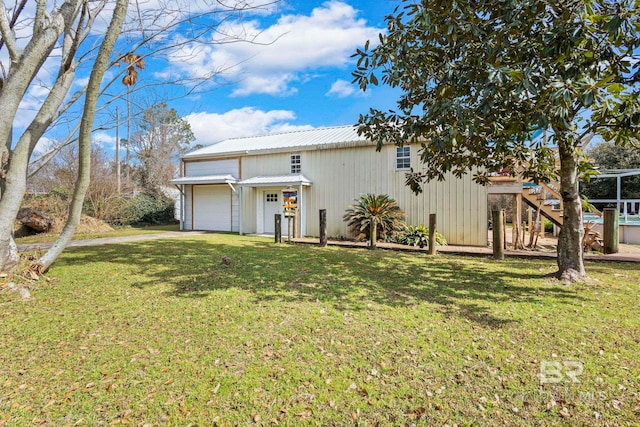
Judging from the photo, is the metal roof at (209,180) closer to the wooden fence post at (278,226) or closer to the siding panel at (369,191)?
the siding panel at (369,191)

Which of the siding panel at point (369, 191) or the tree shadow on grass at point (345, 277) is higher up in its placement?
the siding panel at point (369, 191)

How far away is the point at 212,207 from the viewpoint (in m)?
15.6

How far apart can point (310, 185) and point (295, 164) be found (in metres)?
1.28

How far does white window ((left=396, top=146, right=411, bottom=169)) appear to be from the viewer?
11234 mm

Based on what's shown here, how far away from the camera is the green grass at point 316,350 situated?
228 cm

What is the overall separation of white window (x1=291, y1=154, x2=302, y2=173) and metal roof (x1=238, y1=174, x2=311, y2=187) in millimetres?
376

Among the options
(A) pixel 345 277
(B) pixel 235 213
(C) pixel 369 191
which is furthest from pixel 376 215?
(B) pixel 235 213

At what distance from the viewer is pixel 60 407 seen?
2.30 metres

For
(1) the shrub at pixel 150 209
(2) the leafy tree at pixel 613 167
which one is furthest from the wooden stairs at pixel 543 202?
(1) the shrub at pixel 150 209

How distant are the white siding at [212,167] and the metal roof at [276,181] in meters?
1.52

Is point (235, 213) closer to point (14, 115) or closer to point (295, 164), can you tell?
point (295, 164)

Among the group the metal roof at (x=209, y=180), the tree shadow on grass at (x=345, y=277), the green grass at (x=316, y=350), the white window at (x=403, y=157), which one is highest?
the white window at (x=403, y=157)

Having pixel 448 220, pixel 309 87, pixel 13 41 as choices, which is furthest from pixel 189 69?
pixel 448 220

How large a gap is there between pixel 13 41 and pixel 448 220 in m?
11.1
